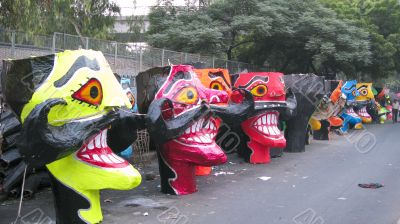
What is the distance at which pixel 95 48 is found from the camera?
10367 millimetres

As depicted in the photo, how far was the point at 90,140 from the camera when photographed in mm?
4930

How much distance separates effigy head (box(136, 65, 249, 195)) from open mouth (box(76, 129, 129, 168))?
105 centimetres

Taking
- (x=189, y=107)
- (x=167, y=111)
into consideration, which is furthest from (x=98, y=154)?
(x=189, y=107)

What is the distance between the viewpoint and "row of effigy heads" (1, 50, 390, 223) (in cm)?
449

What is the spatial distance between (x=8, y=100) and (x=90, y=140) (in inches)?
35.9

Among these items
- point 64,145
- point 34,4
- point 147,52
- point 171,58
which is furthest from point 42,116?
point 171,58

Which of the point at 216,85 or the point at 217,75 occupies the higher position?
the point at 217,75

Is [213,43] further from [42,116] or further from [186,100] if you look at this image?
[42,116]

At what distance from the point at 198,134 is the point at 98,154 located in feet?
6.68

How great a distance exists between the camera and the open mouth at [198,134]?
6574 mm

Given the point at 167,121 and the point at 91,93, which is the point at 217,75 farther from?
the point at 91,93

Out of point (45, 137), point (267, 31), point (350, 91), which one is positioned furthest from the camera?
point (267, 31)

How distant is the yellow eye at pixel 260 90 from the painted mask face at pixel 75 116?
492 cm

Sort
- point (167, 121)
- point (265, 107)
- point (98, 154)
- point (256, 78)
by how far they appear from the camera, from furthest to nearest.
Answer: point (256, 78), point (265, 107), point (167, 121), point (98, 154)
